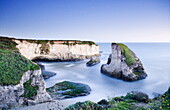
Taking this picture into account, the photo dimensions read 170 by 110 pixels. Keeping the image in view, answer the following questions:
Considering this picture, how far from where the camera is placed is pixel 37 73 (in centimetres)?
836

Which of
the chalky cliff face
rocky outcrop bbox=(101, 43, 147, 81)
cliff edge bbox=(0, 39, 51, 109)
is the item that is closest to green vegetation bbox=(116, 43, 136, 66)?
rocky outcrop bbox=(101, 43, 147, 81)

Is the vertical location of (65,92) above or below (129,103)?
below

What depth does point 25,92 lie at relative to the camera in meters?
7.48

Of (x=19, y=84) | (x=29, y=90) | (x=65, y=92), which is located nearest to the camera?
(x=19, y=84)

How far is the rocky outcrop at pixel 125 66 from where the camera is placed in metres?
13.5

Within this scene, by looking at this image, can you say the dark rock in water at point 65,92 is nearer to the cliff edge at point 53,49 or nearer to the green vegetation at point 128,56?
the green vegetation at point 128,56

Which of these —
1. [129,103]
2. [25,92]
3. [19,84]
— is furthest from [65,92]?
[129,103]

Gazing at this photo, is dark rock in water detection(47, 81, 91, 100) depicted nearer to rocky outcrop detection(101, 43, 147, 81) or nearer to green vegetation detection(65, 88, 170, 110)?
green vegetation detection(65, 88, 170, 110)

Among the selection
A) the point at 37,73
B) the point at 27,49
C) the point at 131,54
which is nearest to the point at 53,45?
the point at 27,49

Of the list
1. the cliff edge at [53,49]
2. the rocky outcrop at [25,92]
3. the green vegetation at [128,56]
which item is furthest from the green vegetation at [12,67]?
the cliff edge at [53,49]

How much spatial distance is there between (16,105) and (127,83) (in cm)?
1014

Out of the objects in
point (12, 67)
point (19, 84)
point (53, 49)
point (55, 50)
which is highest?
point (53, 49)

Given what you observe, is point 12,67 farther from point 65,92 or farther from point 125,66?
point 125,66

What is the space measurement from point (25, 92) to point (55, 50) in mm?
28962
